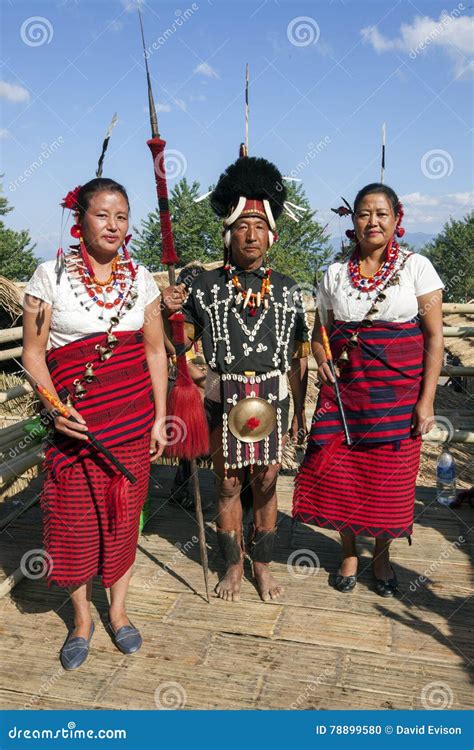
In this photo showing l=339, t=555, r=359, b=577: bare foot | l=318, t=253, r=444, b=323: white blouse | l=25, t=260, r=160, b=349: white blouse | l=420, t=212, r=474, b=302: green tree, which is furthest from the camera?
l=420, t=212, r=474, b=302: green tree

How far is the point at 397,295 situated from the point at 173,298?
109cm

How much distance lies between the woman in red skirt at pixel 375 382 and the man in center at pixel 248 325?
9.6 inches

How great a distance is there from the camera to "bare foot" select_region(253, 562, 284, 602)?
10.9ft

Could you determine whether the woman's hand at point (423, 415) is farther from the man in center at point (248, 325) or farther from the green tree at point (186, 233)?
the green tree at point (186, 233)

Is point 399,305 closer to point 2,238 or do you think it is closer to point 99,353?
point 99,353

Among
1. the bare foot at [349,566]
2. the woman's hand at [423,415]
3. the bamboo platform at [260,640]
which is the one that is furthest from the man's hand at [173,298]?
the bare foot at [349,566]

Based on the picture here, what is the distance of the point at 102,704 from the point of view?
254 centimetres

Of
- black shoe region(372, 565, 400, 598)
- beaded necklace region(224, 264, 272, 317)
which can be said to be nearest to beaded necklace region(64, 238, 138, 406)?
beaded necklace region(224, 264, 272, 317)

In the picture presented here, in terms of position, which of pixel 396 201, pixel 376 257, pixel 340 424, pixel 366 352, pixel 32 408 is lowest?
pixel 32 408

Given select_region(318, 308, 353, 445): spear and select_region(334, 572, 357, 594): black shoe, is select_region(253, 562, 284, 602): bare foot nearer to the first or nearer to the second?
select_region(334, 572, 357, 594): black shoe

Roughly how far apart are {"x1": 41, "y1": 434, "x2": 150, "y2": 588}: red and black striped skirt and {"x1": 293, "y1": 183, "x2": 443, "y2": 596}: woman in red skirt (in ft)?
3.57

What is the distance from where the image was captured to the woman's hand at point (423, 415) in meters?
3.14

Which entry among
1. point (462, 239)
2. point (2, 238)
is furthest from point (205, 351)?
point (462, 239)
